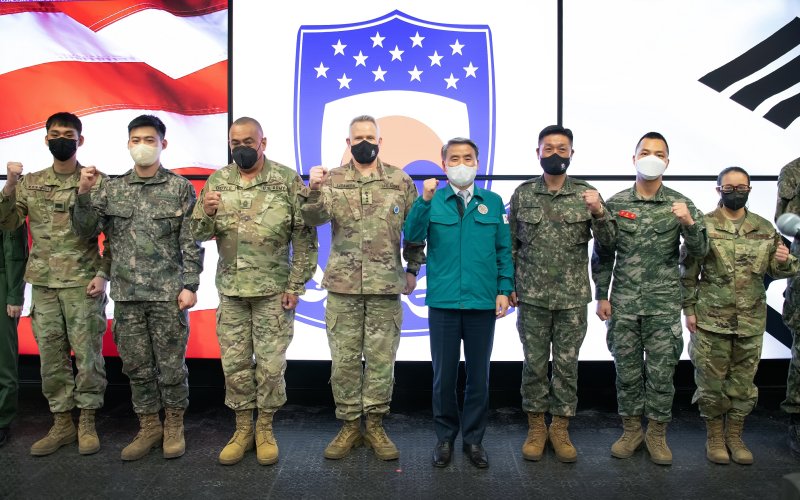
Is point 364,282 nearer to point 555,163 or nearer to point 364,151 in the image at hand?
point 364,151

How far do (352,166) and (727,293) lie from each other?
2.19m

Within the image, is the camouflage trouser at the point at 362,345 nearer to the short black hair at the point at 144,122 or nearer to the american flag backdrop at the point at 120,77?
the short black hair at the point at 144,122

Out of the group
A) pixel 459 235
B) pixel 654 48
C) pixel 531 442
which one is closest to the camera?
pixel 459 235

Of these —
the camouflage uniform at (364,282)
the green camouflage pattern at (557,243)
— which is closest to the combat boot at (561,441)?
the green camouflage pattern at (557,243)

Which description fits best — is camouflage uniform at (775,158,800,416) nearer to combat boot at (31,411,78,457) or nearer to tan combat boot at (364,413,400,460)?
tan combat boot at (364,413,400,460)

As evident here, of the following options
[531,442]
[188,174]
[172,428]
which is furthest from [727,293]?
[188,174]

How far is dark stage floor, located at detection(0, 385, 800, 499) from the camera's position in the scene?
A: 2732 millimetres

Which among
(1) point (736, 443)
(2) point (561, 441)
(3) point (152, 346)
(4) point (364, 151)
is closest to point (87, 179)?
(3) point (152, 346)

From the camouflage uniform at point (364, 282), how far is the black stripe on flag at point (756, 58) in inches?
101

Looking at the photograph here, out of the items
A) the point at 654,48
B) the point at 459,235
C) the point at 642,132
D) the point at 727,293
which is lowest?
the point at 727,293

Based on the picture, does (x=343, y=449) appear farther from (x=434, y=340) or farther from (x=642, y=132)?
(x=642, y=132)

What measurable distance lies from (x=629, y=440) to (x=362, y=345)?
161 centimetres

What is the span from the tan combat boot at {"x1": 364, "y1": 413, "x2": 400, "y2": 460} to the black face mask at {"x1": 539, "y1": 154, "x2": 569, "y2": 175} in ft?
5.49

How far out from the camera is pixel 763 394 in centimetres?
409
